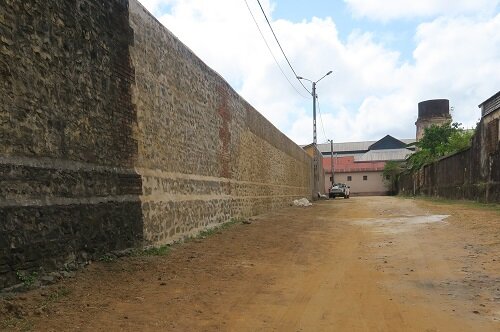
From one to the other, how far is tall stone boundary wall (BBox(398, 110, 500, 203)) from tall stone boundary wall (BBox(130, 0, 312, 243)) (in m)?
9.24

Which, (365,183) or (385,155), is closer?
(365,183)

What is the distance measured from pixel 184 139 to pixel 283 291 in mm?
5187

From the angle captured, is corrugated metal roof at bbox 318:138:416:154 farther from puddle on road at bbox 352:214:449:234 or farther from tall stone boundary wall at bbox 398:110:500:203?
puddle on road at bbox 352:214:449:234

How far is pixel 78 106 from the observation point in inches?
240

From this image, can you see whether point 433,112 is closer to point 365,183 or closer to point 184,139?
point 365,183

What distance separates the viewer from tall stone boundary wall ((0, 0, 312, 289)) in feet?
16.2

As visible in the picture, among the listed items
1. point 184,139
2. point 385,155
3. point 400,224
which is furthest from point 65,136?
point 385,155

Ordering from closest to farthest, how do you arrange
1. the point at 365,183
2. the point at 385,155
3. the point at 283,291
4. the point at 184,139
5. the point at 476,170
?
the point at 283,291 < the point at 184,139 < the point at 476,170 < the point at 365,183 < the point at 385,155

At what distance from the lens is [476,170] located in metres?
20.4

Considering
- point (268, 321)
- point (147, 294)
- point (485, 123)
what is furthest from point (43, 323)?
point (485, 123)

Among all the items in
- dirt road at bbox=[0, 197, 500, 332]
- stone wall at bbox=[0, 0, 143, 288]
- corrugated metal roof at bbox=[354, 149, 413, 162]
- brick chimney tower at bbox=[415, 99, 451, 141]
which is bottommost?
dirt road at bbox=[0, 197, 500, 332]

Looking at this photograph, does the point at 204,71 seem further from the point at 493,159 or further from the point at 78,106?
the point at 493,159

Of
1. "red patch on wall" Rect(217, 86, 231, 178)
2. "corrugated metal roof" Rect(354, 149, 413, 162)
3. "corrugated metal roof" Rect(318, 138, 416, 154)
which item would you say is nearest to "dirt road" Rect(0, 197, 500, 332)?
"red patch on wall" Rect(217, 86, 231, 178)

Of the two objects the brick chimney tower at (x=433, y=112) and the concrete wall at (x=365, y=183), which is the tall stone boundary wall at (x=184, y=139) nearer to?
the brick chimney tower at (x=433, y=112)
